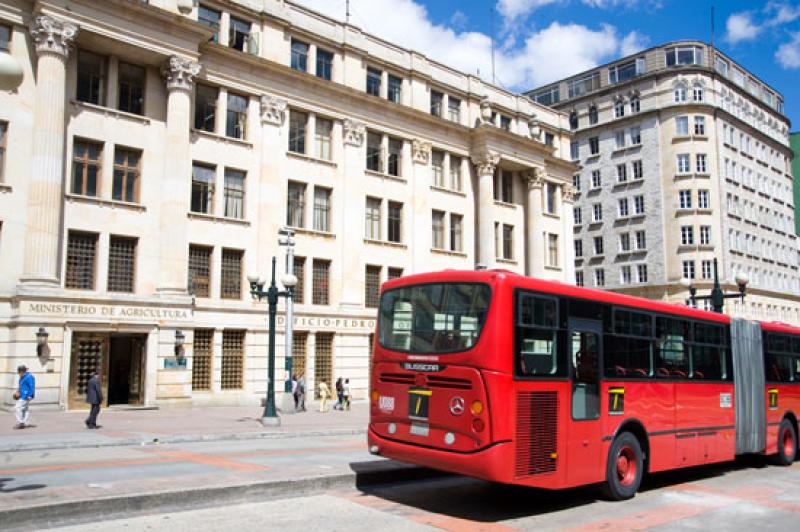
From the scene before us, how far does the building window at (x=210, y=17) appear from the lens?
3272 centimetres

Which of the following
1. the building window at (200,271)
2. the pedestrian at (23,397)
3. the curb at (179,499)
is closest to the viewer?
the curb at (179,499)

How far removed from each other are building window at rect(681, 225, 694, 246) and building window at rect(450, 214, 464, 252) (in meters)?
25.9

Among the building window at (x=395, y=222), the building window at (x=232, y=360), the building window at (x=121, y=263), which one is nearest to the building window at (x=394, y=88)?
the building window at (x=395, y=222)

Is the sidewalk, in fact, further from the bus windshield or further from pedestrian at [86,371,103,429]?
the bus windshield

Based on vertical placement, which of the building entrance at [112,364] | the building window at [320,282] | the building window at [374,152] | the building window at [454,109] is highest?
the building window at [454,109]

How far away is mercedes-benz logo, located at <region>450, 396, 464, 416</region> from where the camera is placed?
31.0 ft

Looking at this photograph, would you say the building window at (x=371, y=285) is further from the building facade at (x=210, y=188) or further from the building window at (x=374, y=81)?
the building window at (x=374, y=81)

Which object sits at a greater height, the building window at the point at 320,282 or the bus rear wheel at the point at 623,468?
the building window at the point at 320,282

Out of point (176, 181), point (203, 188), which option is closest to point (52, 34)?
point (176, 181)

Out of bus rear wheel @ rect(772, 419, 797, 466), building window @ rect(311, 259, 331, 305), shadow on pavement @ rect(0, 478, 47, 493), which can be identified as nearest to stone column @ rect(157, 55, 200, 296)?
building window @ rect(311, 259, 331, 305)

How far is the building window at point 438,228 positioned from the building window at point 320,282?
26.8 ft

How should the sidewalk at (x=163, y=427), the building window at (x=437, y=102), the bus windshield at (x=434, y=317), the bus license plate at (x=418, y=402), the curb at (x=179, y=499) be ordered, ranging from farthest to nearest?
the building window at (x=437, y=102), the sidewalk at (x=163, y=427), the bus license plate at (x=418, y=402), the bus windshield at (x=434, y=317), the curb at (x=179, y=499)

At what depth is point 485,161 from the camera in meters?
43.4

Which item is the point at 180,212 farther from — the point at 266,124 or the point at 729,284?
the point at 729,284
